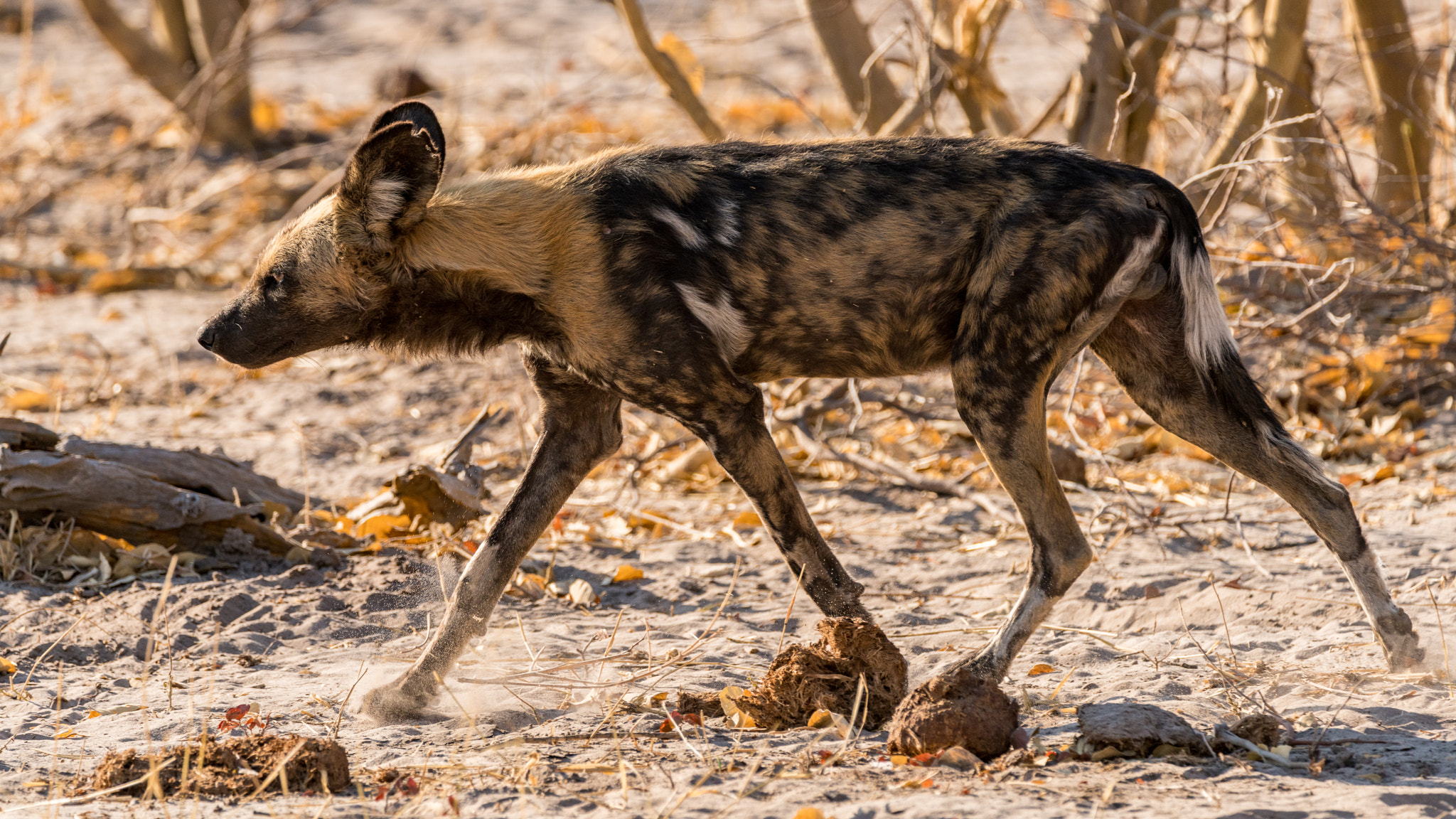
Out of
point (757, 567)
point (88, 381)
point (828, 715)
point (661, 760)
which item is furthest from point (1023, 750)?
point (88, 381)

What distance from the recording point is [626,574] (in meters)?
4.46

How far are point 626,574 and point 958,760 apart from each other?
6.42ft

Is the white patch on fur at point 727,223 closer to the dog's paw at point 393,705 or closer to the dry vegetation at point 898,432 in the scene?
the dry vegetation at point 898,432

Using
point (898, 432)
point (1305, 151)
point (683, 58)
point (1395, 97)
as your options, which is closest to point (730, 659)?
point (898, 432)

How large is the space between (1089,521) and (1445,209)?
2.78 m

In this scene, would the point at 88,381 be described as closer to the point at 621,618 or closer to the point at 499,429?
the point at 499,429

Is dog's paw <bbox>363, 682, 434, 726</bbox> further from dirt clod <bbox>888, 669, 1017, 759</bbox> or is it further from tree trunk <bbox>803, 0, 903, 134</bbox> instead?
tree trunk <bbox>803, 0, 903, 134</bbox>

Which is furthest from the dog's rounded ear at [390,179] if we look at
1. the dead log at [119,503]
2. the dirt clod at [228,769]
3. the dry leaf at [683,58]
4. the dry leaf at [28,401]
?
the dry leaf at [28,401]

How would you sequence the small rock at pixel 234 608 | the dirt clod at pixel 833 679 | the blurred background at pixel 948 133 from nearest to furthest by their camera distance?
the dirt clod at pixel 833 679 < the small rock at pixel 234 608 < the blurred background at pixel 948 133

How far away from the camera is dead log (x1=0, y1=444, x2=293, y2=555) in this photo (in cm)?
429

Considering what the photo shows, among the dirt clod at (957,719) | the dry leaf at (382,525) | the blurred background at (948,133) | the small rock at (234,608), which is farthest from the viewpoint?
the blurred background at (948,133)

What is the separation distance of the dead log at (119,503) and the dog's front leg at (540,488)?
4.15ft

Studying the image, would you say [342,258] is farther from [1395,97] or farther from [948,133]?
[1395,97]

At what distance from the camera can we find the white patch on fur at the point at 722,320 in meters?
3.33
